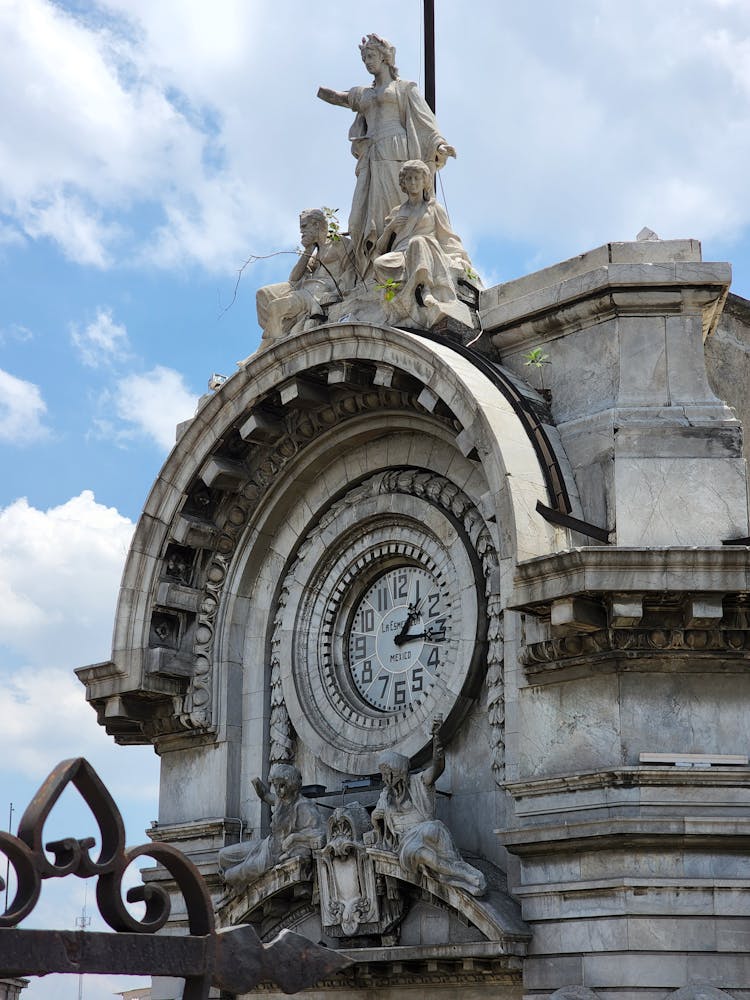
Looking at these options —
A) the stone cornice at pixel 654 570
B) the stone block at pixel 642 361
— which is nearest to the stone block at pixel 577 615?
the stone cornice at pixel 654 570

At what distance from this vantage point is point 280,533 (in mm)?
18641

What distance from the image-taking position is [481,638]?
51.7 ft

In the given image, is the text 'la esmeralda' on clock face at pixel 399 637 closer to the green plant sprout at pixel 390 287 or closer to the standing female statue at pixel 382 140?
the green plant sprout at pixel 390 287

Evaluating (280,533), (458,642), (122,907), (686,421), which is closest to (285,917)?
(458,642)

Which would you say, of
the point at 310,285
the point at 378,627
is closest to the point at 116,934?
the point at 378,627

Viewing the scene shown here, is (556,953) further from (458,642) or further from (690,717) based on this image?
(458,642)

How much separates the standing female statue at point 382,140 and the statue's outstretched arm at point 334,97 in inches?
7.6

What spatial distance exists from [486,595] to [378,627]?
185cm

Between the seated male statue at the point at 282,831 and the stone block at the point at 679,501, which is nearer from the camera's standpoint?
the stone block at the point at 679,501

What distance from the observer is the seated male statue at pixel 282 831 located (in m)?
16.1

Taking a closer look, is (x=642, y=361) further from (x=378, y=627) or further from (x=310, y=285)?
(x=310, y=285)

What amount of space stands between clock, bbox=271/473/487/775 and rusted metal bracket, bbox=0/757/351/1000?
858cm

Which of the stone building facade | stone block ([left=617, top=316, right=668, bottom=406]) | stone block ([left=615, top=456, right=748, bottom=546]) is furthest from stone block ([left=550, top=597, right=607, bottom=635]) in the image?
stone block ([left=617, top=316, right=668, bottom=406])

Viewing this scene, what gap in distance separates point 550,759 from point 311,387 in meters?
5.13
